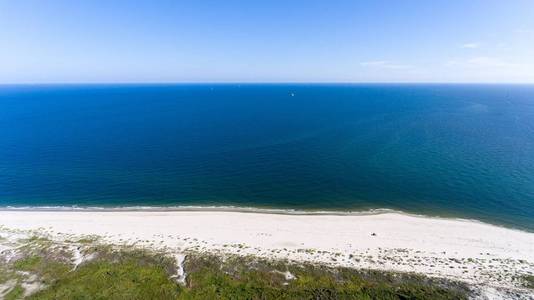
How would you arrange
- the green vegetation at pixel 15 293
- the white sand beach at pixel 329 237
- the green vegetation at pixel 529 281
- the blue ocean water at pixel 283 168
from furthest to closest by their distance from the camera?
the blue ocean water at pixel 283 168
the white sand beach at pixel 329 237
the green vegetation at pixel 529 281
the green vegetation at pixel 15 293

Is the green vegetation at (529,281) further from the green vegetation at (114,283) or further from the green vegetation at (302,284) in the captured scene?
the green vegetation at (114,283)

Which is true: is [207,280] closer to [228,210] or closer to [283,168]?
[228,210]

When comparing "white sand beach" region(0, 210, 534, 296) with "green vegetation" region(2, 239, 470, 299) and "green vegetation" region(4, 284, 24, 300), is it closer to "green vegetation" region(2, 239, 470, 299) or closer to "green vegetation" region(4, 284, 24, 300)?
"green vegetation" region(2, 239, 470, 299)

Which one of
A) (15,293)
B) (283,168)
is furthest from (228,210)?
(15,293)

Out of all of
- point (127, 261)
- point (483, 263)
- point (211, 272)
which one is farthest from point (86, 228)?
point (483, 263)

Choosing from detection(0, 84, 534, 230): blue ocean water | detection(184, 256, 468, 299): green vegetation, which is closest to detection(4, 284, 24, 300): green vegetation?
detection(184, 256, 468, 299): green vegetation

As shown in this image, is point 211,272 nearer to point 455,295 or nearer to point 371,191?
point 455,295

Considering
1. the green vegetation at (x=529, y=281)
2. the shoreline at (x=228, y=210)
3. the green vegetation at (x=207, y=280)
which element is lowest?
the shoreline at (x=228, y=210)

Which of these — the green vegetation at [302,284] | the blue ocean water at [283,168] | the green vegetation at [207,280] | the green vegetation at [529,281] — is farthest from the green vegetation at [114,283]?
the green vegetation at [529,281]
